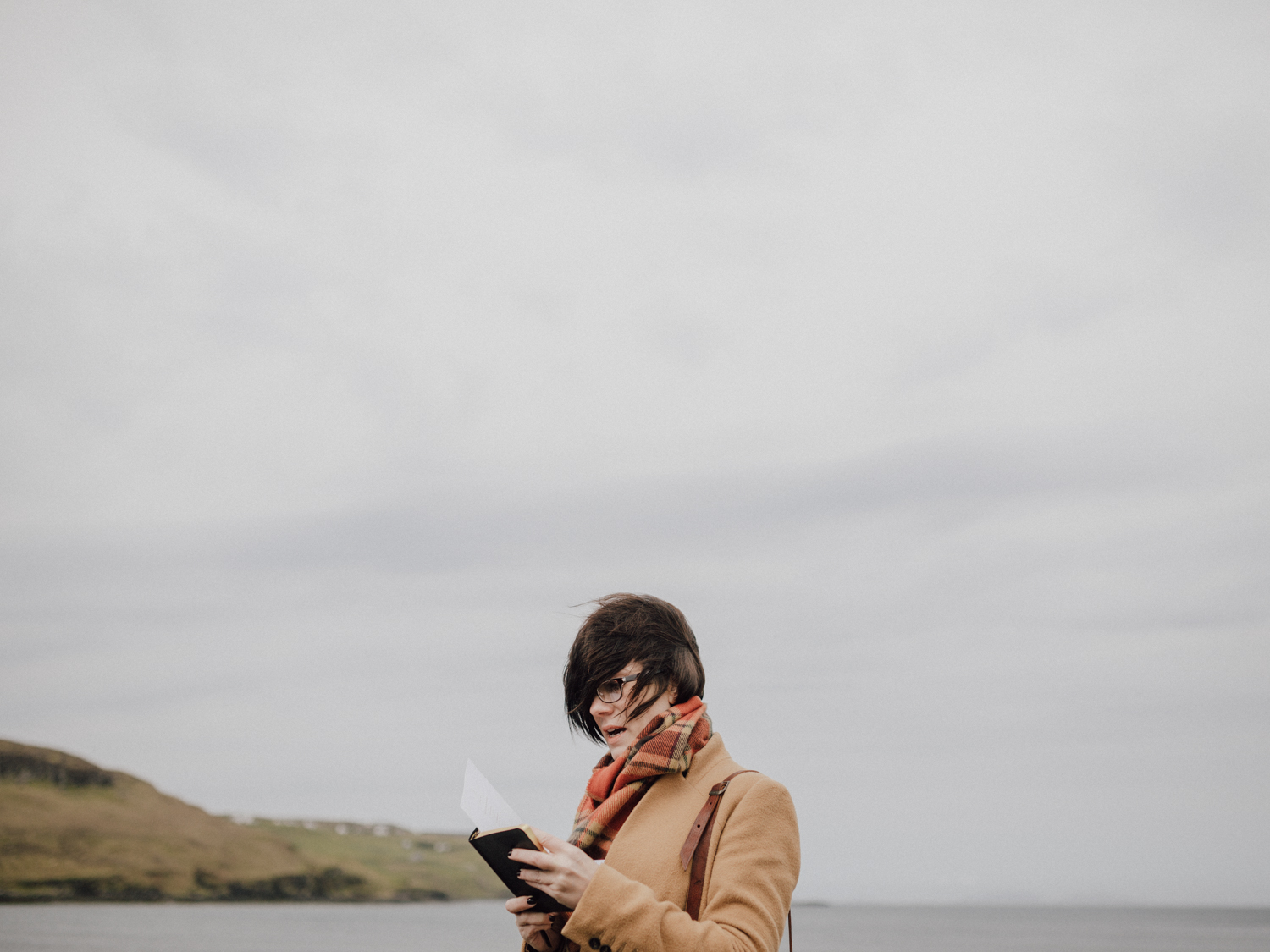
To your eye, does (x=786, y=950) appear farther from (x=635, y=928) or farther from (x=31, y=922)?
(x=31, y=922)

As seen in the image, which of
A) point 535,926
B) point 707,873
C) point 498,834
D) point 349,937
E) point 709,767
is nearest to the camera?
point 498,834

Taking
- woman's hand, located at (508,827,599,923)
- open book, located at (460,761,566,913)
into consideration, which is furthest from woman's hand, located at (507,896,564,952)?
woman's hand, located at (508,827,599,923)

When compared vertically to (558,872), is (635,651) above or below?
above

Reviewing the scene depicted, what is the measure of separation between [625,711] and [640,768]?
0.20m

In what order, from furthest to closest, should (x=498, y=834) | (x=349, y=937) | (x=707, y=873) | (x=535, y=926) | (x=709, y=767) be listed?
(x=349, y=937), (x=709, y=767), (x=535, y=926), (x=707, y=873), (x=498, y=834)

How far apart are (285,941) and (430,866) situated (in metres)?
97.9

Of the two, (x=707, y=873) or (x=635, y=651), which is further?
(x=635, y=651)

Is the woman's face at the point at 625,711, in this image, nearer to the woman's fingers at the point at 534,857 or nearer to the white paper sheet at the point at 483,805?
the white paper sheet at the point at 483,805

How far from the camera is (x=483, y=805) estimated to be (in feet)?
9.41

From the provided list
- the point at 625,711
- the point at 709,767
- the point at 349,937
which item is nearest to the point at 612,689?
the point at 625,711

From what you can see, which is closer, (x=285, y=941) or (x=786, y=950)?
(x=786, y=950)

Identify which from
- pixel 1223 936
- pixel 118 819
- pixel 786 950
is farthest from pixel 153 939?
pixel 1223 936

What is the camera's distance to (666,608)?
3.41m

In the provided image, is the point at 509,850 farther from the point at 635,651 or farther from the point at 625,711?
the point at 635,651
